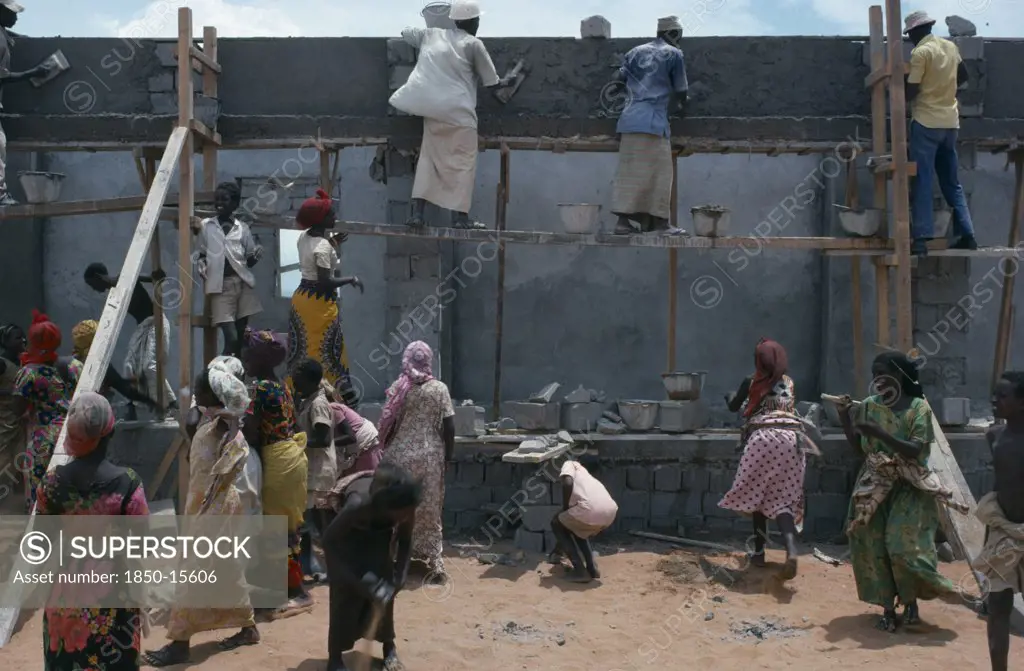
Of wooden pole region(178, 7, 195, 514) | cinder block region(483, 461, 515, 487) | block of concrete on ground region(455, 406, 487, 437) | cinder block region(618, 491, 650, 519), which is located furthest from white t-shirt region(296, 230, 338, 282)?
cinder block region(618, 491, 650, 519)

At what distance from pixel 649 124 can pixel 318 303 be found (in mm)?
2844

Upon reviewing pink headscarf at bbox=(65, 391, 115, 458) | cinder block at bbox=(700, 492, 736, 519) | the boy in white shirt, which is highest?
the boy in white shirt

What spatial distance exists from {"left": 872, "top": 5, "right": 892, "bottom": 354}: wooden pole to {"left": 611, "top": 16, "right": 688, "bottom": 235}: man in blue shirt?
4.93 feet

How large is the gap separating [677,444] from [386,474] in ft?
13.1

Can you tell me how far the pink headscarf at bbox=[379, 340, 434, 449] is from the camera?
6688 mm

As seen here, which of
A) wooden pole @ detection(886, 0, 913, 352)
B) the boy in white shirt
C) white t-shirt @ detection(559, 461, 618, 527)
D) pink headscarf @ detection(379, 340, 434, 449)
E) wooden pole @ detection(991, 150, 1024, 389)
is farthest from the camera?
wooden pole @ detection(991, 150, 1024, 389)

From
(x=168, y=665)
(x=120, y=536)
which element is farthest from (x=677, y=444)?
(x=120, y=536)

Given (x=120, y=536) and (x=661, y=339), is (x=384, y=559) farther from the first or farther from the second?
(x=661, y=339)

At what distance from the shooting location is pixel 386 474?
4629 mm

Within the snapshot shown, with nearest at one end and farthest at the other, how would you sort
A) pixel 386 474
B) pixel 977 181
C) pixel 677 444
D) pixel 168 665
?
pixel 386 474
pixel 168 665
pixel 677 444
pixel 977 181

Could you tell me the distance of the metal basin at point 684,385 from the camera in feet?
27.3

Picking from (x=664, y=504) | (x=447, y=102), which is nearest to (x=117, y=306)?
(x=447, y=102)

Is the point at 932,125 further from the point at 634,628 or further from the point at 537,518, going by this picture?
the point at 634,628

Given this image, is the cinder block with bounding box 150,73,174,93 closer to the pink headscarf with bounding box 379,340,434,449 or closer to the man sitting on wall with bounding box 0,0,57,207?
the man sitting on wall with bounding box 0,0,57,207
